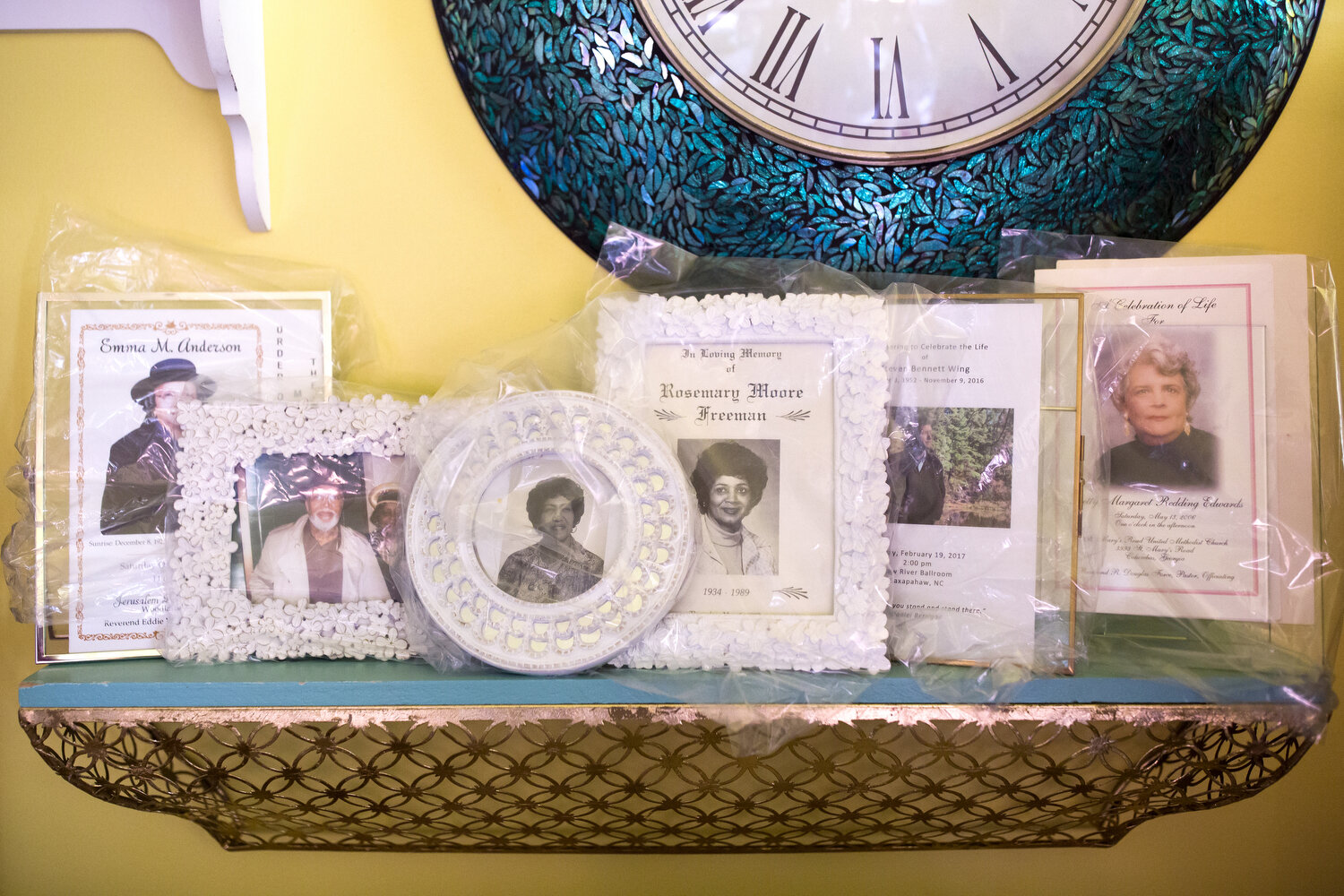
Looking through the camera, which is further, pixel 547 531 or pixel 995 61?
pixel 995 61

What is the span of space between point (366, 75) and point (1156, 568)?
3.03 ft

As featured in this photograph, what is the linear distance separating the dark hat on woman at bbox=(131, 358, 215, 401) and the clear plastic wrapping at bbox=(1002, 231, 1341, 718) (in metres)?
0.82

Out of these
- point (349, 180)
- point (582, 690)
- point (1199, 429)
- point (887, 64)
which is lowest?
point (582, 690)

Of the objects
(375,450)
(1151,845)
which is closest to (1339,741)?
(1151,845)

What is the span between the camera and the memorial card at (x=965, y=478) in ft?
2.38

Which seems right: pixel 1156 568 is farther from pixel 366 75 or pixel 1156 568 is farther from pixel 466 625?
pixel 366 75

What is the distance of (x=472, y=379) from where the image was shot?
762 mm

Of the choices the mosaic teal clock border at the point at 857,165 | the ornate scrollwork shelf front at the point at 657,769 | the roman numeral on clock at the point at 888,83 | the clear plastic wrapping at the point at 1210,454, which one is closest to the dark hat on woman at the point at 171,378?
the ornate scrollwork shelf front at the point at 657,769

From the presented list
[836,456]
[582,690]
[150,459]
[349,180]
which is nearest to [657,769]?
[582,690]

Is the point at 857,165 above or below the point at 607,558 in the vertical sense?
above

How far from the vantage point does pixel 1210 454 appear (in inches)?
30.1

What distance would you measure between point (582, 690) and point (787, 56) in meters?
0.64

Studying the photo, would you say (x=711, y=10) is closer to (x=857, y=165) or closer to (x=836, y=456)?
(x=857, y=165)

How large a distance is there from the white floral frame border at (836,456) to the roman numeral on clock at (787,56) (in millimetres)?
249
